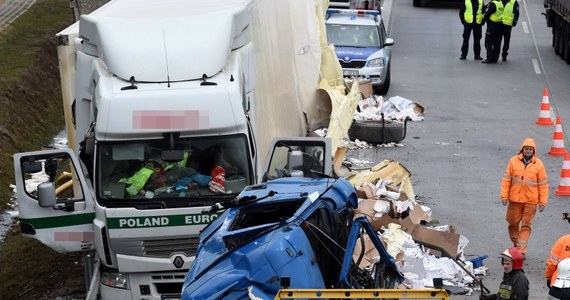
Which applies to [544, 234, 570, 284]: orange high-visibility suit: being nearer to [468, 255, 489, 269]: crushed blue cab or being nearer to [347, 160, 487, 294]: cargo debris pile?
[347, 160, 487, 294]: cargo debris pile

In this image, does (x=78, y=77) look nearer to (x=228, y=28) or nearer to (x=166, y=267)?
(x=228, y=28)

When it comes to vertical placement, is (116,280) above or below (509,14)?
above

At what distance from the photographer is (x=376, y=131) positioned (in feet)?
73.8

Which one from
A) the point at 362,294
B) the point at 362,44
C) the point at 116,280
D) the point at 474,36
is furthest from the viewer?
the point at 474,36

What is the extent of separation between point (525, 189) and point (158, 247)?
5194 millimetres

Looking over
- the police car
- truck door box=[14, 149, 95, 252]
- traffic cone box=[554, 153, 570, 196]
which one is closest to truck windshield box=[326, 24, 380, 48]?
→ the police car

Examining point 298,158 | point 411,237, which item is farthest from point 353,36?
point 298,158

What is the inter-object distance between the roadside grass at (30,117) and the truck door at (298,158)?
3489 mm

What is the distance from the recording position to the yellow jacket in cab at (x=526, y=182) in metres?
15.4

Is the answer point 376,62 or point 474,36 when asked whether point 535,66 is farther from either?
point 376,62

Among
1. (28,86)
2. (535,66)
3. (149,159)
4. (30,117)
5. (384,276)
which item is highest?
(149,159)

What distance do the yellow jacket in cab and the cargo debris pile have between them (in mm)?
916

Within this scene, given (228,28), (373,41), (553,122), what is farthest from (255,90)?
(373,41)

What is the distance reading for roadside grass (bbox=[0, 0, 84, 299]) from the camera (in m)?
16.2
